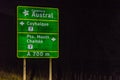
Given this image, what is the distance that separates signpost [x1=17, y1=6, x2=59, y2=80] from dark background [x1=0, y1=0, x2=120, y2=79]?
5.01ft

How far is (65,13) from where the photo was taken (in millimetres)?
13352

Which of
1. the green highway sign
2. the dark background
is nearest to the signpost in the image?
the green highway sign

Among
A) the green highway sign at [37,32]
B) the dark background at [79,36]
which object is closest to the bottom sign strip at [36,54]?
the green highway sign at [37,32]

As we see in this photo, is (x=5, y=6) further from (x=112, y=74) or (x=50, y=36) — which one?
(x=112, y=74)

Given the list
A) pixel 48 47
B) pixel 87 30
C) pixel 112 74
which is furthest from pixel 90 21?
Result: pixel 48 47

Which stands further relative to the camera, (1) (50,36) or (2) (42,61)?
(2) (42,61)

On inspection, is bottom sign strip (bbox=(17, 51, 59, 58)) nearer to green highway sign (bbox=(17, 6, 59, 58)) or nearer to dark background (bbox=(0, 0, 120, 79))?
green highway sign (bbox=(17, 6, 59, 58))

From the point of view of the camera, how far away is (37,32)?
1136 cm

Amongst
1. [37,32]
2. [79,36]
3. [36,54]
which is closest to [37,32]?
[37,32]

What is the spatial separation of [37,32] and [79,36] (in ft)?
7.99

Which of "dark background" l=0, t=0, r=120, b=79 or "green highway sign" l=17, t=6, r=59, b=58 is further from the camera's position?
"dark background" l=0, t=0, r=120, b=79

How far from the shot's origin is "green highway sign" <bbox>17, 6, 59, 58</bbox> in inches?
440

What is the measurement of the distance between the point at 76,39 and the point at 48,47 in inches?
86.0

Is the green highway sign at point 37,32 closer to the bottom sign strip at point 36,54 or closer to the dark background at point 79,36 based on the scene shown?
the bottom sign strip at point 36,54
